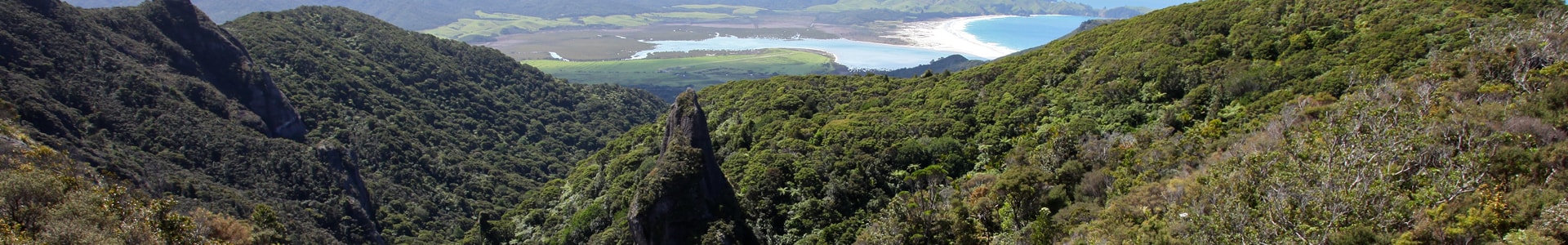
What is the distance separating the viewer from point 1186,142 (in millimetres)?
29703

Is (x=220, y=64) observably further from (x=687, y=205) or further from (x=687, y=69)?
(x=687, y=69)

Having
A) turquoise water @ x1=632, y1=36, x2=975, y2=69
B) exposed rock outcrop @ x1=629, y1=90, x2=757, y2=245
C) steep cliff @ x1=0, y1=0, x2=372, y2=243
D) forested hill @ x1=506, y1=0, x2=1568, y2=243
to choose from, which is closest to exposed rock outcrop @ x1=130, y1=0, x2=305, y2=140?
steep cliff @ x1=0, y1=0, x2=372, y2=243

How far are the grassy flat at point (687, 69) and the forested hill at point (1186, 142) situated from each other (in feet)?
316

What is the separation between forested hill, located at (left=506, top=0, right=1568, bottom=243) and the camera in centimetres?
1702

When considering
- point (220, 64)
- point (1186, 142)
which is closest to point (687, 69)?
point (220, 64)

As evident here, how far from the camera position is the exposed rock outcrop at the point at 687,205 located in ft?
102

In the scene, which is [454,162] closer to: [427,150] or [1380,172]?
[427,150]

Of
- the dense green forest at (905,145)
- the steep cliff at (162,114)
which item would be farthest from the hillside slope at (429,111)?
the steep cliff at (162,114)

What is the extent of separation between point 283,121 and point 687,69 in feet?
333

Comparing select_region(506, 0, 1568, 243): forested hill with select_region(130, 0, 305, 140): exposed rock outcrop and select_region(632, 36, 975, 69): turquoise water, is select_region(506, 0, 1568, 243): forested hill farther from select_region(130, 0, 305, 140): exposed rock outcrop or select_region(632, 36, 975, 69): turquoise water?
select_region(632, 36, 975, 69): turquoise water

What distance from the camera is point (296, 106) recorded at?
243 feet

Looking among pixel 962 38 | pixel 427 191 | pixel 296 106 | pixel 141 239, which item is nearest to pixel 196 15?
pixel 296 106

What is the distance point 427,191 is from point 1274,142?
6434cm

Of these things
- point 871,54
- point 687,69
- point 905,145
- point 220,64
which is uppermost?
point 220,64
